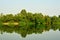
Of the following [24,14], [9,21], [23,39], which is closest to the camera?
[23,39]

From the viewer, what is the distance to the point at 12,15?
148ft

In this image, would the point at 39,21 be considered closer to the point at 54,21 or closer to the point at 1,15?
the point at 54,21

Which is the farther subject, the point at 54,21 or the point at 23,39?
the point at 54,21

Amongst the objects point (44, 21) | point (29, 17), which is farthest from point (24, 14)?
point (44, 21)

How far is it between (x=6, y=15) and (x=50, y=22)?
10153 mm

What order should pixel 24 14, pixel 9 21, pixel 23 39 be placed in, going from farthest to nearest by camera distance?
1. pixel 24 14
2. pixel 9 21
3. pixel 23 39

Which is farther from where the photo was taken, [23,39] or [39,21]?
[39,21]

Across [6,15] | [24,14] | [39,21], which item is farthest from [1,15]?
[39,21]

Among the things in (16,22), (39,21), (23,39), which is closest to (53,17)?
(39,21)

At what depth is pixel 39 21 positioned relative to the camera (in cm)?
4503

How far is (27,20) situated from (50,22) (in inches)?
226

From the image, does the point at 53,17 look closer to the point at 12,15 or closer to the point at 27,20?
the point at 27,20

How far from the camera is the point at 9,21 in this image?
43875 millimetres

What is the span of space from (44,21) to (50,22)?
58.6 inches
